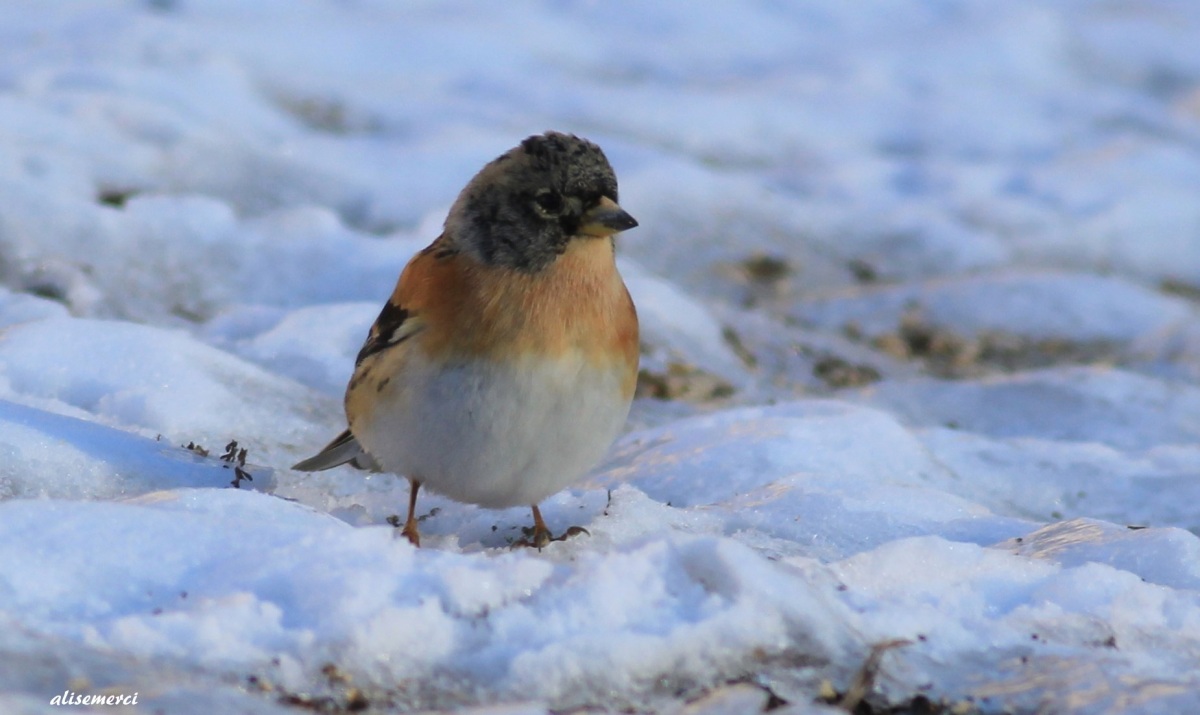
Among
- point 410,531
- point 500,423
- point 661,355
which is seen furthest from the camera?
point 661,355

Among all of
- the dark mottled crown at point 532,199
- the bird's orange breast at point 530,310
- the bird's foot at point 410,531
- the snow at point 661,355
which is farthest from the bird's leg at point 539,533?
the dark mottled crown at point 532,199

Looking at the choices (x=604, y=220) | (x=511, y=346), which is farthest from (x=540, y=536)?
(x=604, y=220)

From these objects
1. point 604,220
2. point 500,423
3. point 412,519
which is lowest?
point 412,519

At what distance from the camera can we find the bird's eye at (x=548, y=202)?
3938 mm

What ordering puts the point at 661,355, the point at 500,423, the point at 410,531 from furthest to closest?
1. the point at 661,355
2. the point at 410,531
3. the point at 500,423

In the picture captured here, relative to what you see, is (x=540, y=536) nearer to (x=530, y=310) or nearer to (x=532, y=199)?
(x=530, y=310)

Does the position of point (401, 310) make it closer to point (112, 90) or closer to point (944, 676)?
point (944, 676)

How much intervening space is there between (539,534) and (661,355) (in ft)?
8.79

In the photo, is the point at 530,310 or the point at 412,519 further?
the point at 412,519

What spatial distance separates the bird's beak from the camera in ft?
12.6

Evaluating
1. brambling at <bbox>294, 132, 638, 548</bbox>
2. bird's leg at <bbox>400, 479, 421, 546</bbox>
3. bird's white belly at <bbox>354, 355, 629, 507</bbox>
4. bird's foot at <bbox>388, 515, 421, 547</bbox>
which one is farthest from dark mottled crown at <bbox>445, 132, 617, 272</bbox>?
bird's foot at <bbox>388, 515, 421, 547</bbox>

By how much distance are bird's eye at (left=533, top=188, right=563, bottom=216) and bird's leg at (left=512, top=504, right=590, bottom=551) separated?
0.87 metres

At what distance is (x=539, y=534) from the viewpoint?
3.92 metres

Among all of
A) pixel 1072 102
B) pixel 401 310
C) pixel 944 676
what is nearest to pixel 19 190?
pixel 401 310
